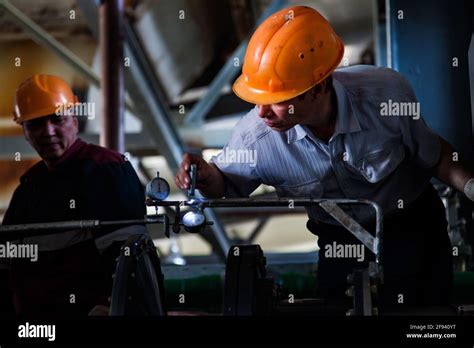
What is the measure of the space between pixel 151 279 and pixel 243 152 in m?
0.45

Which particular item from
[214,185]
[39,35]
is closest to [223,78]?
[39,35]

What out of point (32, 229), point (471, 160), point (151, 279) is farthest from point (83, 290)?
point (471, 160)

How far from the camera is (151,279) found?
2.27m

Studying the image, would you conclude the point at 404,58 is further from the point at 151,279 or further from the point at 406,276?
the point at 151,279

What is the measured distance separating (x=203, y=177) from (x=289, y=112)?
267mm

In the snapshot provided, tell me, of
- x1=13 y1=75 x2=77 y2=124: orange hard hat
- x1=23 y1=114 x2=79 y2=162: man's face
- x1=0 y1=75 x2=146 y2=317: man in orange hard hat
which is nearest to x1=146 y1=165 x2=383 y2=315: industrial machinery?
x1=0 y1=75 x2=146 y2=317: man in orange hard hat

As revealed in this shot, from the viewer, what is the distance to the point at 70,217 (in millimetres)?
2650

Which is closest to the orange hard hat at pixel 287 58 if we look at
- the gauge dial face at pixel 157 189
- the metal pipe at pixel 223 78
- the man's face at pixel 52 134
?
the gauge dial face at pixel 157 189

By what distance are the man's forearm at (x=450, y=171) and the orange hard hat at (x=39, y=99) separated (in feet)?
3.76

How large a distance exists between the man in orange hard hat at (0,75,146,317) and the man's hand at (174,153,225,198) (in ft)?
0.73

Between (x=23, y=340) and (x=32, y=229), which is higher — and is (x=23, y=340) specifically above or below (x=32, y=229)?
below

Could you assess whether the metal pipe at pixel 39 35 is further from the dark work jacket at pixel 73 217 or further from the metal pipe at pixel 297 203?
the metal pipe at pixel 297 203

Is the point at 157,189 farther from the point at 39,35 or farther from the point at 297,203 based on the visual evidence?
the point at 39,35

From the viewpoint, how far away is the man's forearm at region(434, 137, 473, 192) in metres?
2.39
